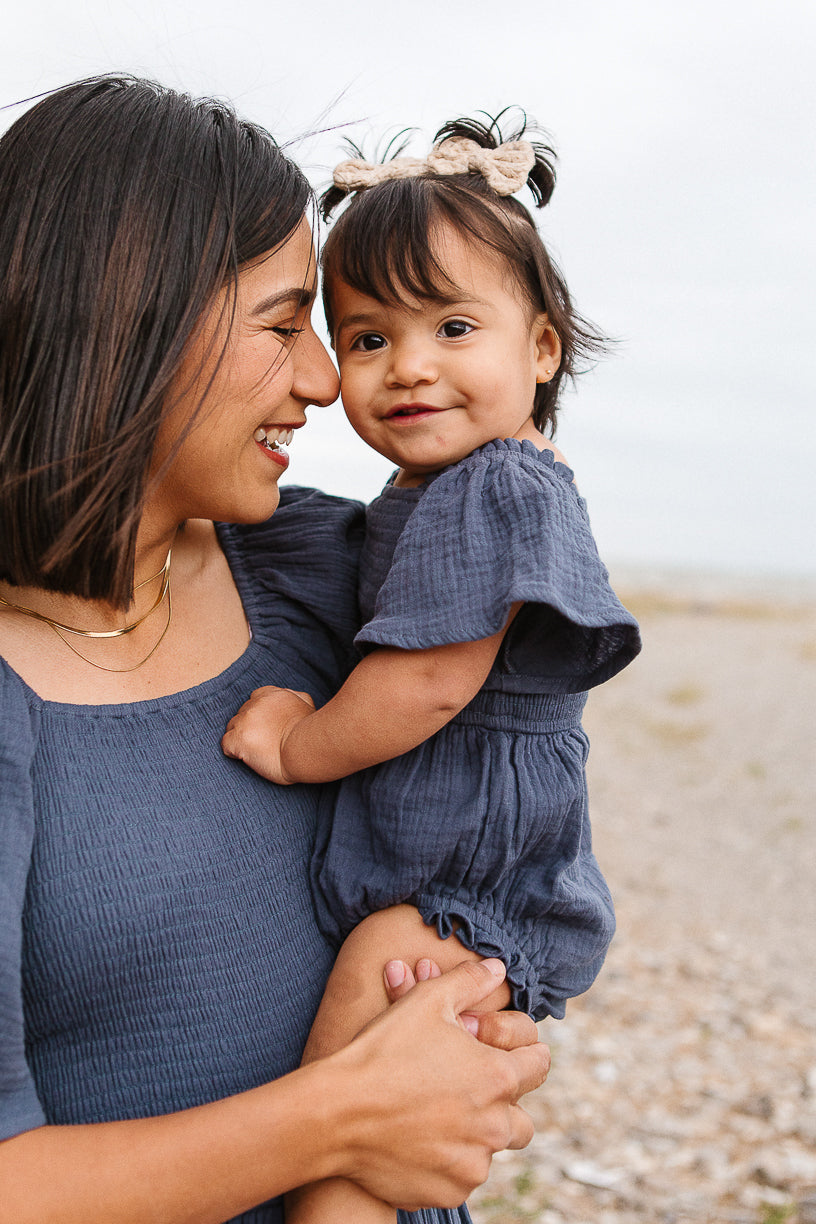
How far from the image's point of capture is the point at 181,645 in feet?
5.71

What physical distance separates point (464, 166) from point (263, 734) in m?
1.01

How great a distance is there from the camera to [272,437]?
1715 millimetres

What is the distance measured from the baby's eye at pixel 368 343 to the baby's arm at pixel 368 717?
53 centimetres

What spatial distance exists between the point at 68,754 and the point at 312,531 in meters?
0.69

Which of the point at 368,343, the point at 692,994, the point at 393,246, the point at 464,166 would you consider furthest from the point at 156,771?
the point at 692,994

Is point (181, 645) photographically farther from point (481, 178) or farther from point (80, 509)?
point (481, 178)

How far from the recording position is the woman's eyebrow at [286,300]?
160 cm

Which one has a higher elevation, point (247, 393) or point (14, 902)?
point (247, 393)

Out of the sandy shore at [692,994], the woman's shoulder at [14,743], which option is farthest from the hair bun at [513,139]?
the sandy shore at [692,994]

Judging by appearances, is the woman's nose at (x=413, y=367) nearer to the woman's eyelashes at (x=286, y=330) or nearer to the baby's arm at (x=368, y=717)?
the woman's eyelashes at (x=286, y=330)

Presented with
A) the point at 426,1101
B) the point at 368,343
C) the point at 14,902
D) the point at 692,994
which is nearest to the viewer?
the point at 14,902

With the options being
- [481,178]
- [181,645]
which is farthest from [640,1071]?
[481,178]

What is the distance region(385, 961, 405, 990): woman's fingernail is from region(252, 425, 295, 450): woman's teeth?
80 cm

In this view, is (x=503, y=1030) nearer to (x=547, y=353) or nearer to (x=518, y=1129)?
(x=518, y=1129)
